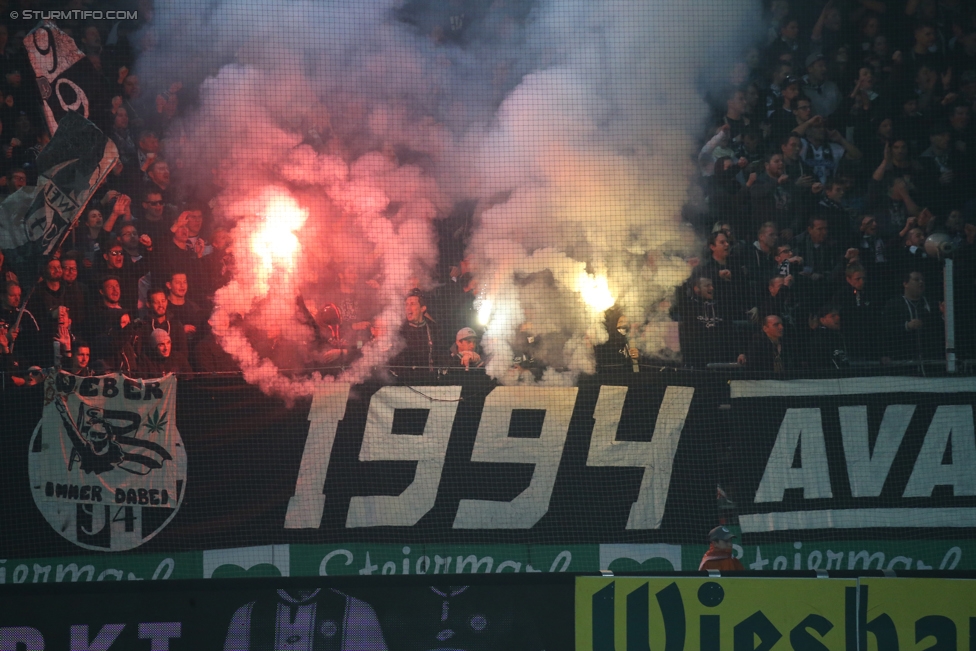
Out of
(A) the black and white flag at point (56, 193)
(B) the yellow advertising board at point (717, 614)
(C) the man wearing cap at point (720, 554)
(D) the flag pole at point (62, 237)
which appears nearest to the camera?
(B) the yellow advertising board at point (717, 614)

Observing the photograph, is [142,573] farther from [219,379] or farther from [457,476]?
[457,476]

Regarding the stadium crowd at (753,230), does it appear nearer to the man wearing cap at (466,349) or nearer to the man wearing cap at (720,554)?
the man wearing cap at (466,349)

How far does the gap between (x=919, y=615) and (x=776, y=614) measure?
629 millimetres

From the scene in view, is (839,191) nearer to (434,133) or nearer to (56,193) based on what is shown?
(434,133)

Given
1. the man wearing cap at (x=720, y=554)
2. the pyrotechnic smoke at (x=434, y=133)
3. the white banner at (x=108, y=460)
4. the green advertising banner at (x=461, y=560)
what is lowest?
the man wearing cap at (x=720, y=554)

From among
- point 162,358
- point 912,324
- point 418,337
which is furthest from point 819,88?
point 162,358

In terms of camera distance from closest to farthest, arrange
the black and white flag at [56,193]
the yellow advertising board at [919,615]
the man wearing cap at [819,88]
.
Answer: the yellow advertising board at [919,615] → the black and white flag at [56,193] → the man wearing cap at [819,88]

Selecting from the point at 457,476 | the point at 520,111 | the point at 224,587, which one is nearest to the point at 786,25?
the point at 520,111

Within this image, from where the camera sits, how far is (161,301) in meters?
7.17

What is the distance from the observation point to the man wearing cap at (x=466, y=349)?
7133 millimetres

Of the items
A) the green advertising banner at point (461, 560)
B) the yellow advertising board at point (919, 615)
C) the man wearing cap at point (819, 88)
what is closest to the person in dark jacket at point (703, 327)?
the green advertising banner at point (461, 560)

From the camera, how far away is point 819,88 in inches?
299

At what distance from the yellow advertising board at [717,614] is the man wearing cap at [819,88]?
4.47 metres

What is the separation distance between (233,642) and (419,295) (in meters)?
3.10
